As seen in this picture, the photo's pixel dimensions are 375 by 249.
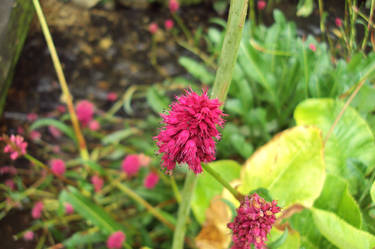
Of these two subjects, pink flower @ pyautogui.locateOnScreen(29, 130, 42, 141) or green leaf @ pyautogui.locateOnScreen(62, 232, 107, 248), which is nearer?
green leaf @ pyautogui.locateOnScreen(62, 232, 107, 248)

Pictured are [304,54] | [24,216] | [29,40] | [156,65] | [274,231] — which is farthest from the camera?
[156,65]

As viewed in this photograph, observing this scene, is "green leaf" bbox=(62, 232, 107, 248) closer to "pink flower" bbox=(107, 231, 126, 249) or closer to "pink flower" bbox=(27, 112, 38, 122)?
"pink flower" bbox=(107, 231, 126, 249)

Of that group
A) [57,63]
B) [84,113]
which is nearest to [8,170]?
[84,113]

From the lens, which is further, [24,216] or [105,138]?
[105,138]

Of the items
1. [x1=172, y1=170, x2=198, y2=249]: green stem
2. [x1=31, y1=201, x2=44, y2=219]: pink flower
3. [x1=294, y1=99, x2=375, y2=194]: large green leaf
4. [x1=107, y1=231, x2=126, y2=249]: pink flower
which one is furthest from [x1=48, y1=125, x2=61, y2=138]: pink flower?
[x1=294, y1=99, x2=375, y2=194]: large green leaf

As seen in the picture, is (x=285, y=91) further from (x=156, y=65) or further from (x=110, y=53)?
(x=110, y=53)

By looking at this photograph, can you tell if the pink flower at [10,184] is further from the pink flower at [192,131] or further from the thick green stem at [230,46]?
the pink flower at [192,131]

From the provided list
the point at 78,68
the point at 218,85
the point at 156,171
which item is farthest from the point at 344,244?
the point at 78,68
